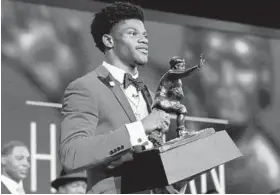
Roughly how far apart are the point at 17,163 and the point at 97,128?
0.67 m

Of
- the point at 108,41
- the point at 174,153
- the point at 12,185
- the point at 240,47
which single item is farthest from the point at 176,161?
the point at 240,47

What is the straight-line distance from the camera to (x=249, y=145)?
370cm

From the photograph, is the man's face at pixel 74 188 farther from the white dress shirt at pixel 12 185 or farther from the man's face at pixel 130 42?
the man's face at pixel 130 42

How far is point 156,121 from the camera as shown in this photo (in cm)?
256

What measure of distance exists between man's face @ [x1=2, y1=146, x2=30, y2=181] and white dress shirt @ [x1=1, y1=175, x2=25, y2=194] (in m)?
0.03

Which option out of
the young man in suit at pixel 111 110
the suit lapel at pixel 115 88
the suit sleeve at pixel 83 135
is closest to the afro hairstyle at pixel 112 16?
the young man in suit at pixel 111 110

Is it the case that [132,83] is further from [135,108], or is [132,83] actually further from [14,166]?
[14,166]

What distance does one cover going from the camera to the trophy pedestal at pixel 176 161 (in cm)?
261

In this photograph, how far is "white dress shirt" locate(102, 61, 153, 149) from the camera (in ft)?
8.41

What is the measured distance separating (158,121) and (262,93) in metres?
1.35

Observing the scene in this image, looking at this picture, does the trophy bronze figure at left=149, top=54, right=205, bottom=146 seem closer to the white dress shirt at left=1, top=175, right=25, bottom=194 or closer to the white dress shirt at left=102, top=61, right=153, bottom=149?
the white dress shirt at left=102, top=61, right=153, bottom=149

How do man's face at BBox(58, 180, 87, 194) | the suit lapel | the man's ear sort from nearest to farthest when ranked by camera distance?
the suit lapel
the man's ear
man's face at BBox(58, 180, 87, 194)

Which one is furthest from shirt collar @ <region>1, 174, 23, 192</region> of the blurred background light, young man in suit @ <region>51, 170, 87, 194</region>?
the blurred background light

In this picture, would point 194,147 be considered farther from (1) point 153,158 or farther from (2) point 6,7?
(2) point 6,7
